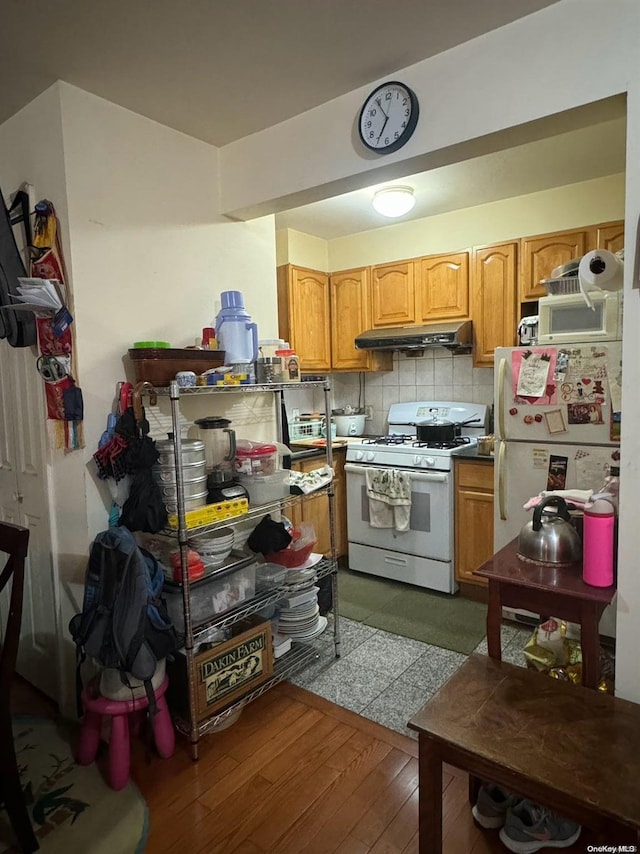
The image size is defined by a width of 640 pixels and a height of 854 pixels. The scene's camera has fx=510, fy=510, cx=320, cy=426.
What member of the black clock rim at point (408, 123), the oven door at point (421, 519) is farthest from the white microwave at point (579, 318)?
the black clock rim at point (408, 123)

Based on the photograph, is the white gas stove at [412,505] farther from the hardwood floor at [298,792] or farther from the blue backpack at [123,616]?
the blue backpack at [123,616]

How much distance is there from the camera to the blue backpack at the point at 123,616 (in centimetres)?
168

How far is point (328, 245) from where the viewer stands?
411 centimetres

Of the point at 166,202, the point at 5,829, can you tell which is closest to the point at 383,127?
the point at 166,202

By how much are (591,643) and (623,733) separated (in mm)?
260

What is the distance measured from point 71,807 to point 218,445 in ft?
4.64

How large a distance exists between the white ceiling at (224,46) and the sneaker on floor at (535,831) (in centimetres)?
237

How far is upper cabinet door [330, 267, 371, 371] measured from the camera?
387cm

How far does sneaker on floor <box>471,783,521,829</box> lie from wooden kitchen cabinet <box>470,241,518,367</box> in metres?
2.39

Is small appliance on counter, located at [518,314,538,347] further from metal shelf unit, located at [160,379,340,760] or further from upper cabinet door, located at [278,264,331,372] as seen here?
upper cabinet door, located at [278,264,331,372]

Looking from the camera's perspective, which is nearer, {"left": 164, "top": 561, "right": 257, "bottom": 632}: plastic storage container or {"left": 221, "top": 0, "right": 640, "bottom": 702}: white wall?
{"left": 221, "top": 0, "right": 640, "bottom": 702}: white wall

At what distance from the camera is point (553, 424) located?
8.62ft

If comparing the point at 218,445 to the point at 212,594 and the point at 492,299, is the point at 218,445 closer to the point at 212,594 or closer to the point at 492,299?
the point at 212,594

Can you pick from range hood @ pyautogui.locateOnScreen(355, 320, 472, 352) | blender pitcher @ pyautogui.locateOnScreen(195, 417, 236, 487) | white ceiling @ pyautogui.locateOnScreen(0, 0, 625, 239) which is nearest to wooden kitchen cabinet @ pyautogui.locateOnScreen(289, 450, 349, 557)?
blender pitcher @ pyautogui.locateOnScreen(195, 417, 236, 487)
